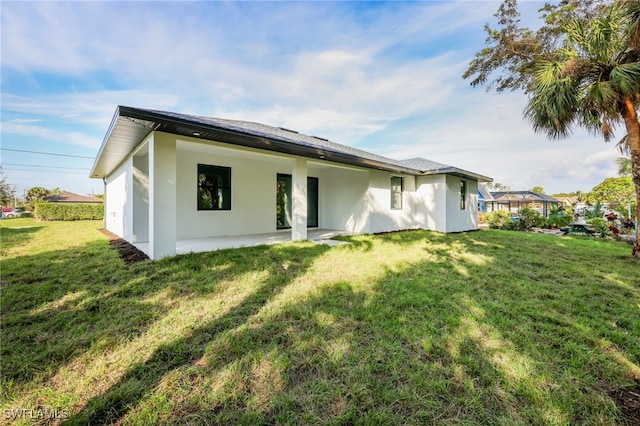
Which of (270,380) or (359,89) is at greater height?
(359,89)

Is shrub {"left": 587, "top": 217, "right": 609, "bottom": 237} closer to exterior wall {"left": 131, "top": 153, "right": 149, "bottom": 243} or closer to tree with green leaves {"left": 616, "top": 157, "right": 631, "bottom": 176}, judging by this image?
tree with green leaves {"left": 616, "top": 157, "right": 631, "bottom": 176}

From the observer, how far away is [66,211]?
69.1ft

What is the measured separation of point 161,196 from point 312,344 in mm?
4651

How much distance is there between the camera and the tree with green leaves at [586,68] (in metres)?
6.14

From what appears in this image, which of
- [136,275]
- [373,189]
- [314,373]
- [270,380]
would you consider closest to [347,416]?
[314,373]

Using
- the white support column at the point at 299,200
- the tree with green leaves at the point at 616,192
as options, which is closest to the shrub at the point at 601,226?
the tree with green leaves at the point at 616,192

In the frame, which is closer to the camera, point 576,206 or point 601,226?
point 601,226

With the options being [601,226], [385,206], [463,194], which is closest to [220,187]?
[385,206]

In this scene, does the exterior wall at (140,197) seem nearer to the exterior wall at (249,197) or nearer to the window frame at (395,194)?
the exterior wall at (249,197)

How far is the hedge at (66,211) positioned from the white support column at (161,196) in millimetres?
22683

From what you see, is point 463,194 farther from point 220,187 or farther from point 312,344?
point 312,344

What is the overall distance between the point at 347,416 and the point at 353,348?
0.86 meters

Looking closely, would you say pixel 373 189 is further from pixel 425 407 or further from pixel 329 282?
pixel 425 407

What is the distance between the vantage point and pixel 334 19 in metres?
9.09
